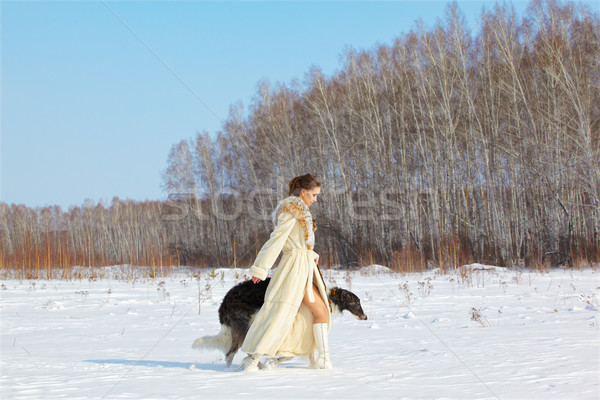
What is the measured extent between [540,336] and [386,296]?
4.88 meters

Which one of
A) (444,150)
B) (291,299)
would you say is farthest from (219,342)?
(444,150)

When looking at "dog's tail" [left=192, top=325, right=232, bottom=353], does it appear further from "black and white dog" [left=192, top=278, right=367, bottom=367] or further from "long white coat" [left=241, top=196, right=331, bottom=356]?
"long white coat" [left=241, top=196, right=331, bottom=356]

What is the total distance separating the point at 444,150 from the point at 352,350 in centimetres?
1804

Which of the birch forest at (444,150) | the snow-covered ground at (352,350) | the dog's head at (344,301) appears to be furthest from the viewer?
the birch forest at (444,150)

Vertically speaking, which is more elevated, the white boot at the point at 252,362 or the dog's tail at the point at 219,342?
the dog's tail at the point at 219,342

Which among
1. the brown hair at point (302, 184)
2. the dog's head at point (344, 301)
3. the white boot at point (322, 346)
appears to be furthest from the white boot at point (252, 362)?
the brown hair at point (302, 184)

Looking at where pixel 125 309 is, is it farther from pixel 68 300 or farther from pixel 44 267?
pixel 44 267

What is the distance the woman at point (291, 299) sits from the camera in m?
4.29

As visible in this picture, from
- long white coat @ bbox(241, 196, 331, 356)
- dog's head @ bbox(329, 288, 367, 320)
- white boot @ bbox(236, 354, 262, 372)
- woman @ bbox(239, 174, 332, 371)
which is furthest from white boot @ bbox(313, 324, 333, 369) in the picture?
dog's head @ bbox(329, 288, 367, 320)

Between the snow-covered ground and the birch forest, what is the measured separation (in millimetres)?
5046

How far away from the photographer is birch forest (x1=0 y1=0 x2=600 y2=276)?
17.3 m

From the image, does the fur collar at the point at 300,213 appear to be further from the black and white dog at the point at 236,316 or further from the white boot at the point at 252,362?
the white boot at the point at 252,362

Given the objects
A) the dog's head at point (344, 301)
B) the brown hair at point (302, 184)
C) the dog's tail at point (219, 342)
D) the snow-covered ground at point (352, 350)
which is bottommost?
the snow-covered ground at point (352, 350)

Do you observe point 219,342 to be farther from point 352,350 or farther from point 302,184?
point 302,184
